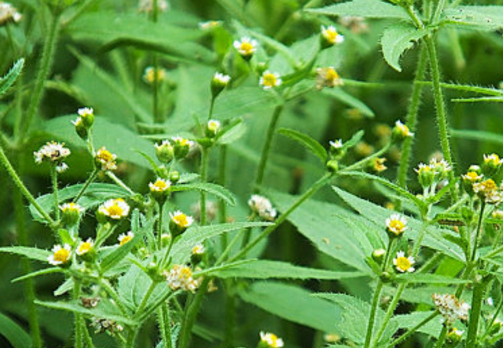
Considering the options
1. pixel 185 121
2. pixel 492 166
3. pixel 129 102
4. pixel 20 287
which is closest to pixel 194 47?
pixel 129 102

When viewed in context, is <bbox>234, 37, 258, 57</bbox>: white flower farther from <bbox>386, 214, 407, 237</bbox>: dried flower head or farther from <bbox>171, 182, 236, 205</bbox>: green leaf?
<bbox>386, 214, 407, 237</bbox>: dried flower head

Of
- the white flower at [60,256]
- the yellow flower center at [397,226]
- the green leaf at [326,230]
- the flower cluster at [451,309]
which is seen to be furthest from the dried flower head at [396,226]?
the white flower at [60,256]

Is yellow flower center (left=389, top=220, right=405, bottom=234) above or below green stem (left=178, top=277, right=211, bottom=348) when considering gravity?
above

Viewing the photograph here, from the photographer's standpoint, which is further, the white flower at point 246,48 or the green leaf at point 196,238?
the white flower at point 246,48

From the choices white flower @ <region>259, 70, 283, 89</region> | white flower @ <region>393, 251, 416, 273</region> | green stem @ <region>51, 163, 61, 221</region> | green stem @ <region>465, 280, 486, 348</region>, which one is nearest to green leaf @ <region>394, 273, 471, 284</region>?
white flower @ <region>393, 251, 416, 273</region>

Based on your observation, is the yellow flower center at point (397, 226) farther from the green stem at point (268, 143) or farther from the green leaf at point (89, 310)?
→ the green stem at point (268, 143)

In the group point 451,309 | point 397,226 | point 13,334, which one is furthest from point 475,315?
point 13,334
